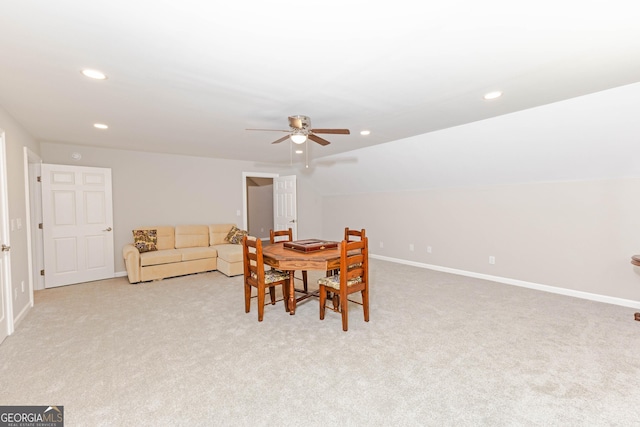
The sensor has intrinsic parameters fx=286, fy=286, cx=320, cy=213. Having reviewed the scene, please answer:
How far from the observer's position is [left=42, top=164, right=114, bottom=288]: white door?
15.0 feet

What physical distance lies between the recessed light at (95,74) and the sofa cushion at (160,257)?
320cm

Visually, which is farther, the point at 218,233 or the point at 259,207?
the point at 259,207

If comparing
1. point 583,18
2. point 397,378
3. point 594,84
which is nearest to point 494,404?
point 397,378

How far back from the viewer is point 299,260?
2969 millimetres

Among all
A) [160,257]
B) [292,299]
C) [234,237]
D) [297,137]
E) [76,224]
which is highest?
[297,137]

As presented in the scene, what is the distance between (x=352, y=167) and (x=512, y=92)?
3697mm

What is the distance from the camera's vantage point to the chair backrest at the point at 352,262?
9.54ft

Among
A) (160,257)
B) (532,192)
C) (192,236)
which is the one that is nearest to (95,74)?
(160,257)

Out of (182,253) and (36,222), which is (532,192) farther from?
(36,222)

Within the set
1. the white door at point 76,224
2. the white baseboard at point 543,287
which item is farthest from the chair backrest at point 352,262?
the white door at point 76,224

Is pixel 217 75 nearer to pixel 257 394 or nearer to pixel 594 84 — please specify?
pixel 257 394

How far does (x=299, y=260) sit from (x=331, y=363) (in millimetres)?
1012

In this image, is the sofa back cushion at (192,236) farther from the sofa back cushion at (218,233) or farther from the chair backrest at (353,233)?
the chair backrest at (353,233)

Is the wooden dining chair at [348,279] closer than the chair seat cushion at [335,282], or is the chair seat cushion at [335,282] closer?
the wooden dining chair at [348,279]
